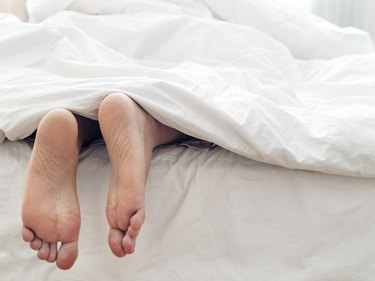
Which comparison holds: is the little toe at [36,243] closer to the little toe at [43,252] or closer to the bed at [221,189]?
the little toe at [43,252]

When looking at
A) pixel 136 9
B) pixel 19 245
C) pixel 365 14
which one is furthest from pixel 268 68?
pixel 365 14

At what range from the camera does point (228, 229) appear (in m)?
0.86

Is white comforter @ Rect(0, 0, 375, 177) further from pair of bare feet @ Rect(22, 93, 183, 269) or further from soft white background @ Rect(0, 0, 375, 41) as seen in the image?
soft white background @ Rect(0, 0, 375, 41)

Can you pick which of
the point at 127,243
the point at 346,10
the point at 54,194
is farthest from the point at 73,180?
the point at 346,10

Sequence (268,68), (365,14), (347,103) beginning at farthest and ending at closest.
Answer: (365,14)
(268,68)
(347,103)

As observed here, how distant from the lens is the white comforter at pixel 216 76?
0.85 m

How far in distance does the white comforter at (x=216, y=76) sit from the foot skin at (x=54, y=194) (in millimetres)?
57

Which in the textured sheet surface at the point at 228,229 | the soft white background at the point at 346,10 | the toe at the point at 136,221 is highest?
the toe at the point at 136,221

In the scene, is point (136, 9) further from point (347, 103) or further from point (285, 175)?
point (285, 175)

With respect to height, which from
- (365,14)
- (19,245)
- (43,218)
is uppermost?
(43,218)

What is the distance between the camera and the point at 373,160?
817 mm

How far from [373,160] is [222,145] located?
23 cm

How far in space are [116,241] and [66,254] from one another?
0.07m

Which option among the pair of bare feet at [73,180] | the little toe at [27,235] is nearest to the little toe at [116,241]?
the pair of bare feet at [73,180]
